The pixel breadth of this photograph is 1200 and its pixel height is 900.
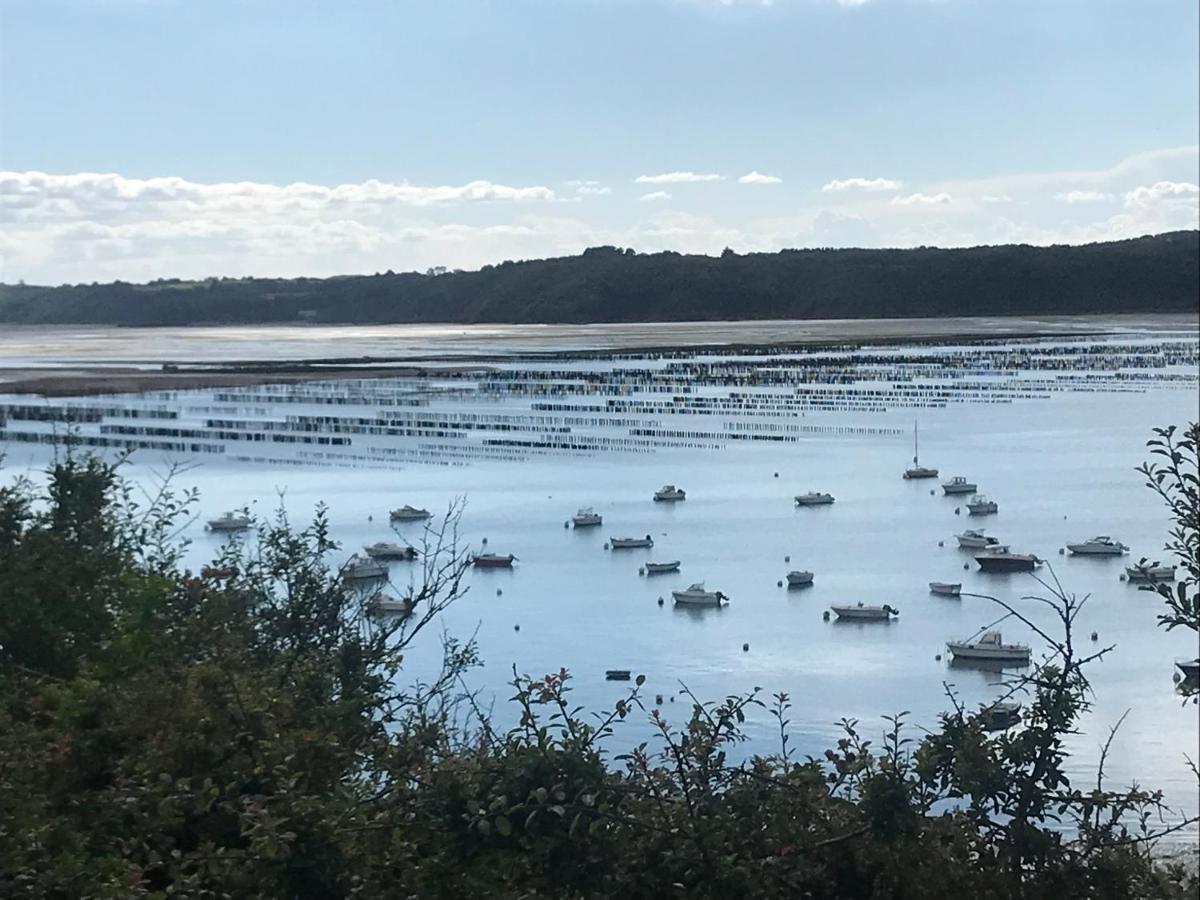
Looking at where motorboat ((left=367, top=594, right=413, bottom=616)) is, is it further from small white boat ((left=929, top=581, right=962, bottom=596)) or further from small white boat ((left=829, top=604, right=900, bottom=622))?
small white boat ((left=929, top=581, right=962, bottom=596))

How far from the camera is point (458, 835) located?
13.6 ft

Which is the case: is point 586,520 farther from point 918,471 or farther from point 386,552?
point 918,471

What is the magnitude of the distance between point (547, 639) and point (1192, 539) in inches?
427

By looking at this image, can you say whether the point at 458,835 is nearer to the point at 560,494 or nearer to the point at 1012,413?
the point at 560,494

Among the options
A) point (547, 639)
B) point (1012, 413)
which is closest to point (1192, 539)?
point (547, 639)

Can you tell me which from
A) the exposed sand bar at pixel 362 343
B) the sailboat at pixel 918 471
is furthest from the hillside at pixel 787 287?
the sailboat at pixel 918 471

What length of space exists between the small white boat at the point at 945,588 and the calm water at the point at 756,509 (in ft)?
0.53

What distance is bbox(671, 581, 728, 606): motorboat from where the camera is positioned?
18219 mm

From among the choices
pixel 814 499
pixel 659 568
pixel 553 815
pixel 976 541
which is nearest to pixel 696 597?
pixel 659 568

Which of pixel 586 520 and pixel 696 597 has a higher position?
pixel 586 520

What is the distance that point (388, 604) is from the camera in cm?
1391

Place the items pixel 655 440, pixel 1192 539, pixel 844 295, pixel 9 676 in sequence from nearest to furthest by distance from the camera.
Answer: pixel 1192 539 → pixel 9 676 → pixel 655 440 → pixel 844 295

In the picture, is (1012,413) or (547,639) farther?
(1012,413)

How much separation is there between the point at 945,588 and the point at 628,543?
517 centimetres
